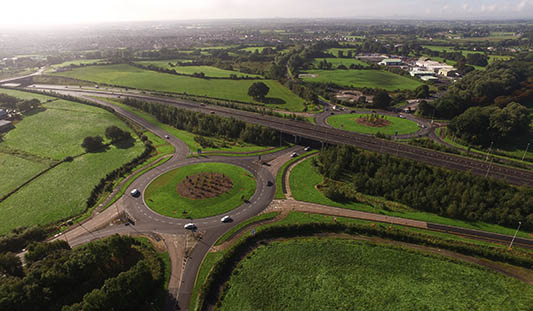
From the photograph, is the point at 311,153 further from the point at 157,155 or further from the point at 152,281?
the point at 152,281

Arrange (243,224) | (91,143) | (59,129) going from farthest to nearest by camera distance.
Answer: (59,129) < (91,143) < (243,224)

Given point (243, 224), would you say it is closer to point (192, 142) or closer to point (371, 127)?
point (192, 142)

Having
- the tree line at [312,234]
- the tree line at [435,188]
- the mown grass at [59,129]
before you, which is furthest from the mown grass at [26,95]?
the tree line at [435,188]

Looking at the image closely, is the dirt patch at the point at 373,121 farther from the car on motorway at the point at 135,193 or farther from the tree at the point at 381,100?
the car on motorway at the point at 135,193

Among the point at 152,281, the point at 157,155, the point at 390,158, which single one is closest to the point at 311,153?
the point at 390,158

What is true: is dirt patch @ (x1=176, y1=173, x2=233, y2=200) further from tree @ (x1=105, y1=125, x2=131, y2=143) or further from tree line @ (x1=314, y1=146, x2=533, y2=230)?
tree @ (x1=105, y1=125, x2=131, y2=143)

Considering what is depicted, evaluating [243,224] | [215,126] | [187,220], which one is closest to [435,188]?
[243,224]
